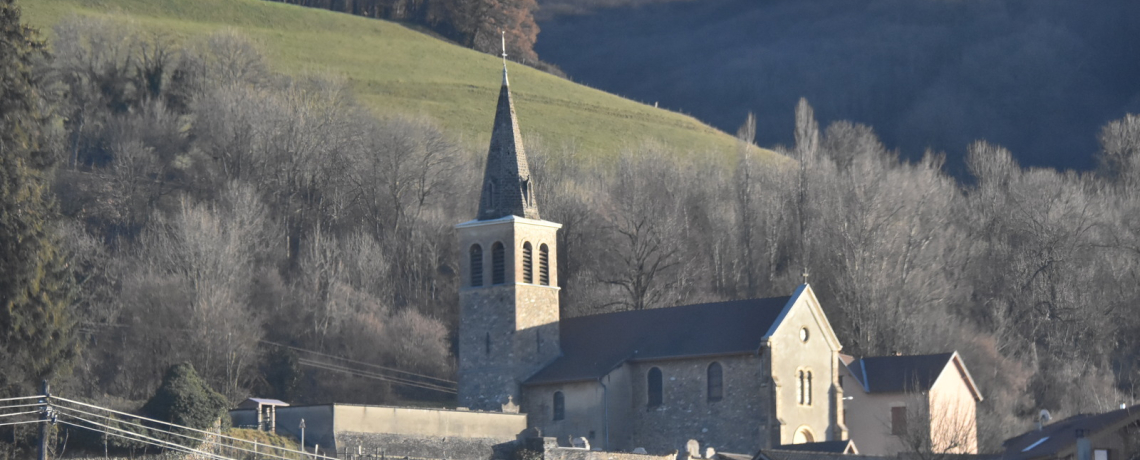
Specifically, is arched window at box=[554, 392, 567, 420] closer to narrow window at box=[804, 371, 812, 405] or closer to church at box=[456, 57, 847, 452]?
church at box=[456, 57, 847, 452]

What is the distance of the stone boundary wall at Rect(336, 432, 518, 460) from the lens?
5141 centimetres

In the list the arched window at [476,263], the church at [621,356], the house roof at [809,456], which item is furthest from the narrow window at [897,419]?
the arched window at [476,263]

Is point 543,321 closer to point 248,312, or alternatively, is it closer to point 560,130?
point 248,312

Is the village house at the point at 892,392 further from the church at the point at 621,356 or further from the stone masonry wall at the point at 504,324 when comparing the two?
the stone masonry wall at the point at 504,324

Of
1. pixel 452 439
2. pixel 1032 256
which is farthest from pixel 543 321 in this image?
pixel 1032 256

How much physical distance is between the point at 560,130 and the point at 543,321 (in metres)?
49.4

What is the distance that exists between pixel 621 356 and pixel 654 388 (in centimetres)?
199

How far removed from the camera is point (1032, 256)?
274 ft

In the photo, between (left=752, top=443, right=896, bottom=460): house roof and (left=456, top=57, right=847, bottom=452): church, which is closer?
(left=752, top=443, right=896, bottom=460): house roof

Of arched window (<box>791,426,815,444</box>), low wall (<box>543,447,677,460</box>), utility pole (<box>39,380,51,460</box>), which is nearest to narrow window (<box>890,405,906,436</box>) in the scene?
arched window (<box>791,426,815,444</box>)

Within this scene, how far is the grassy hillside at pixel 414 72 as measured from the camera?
105 m

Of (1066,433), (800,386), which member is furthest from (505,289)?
(1066,433)

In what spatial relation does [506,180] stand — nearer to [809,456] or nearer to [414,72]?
[809,456]

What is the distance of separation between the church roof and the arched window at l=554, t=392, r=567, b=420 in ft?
2.22
